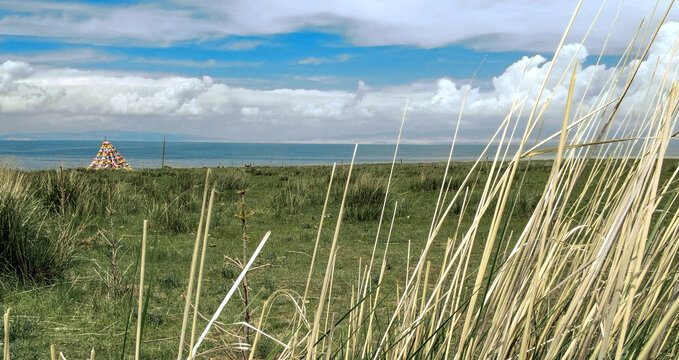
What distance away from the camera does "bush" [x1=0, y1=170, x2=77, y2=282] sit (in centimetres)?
489

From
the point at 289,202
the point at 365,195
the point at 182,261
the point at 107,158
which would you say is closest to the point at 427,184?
the point at 365,195

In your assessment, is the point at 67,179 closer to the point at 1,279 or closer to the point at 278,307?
the point at 1,279

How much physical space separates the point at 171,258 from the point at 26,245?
5.85ft

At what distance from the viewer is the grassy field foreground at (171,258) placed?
3.97m

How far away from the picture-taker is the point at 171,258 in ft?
21.4

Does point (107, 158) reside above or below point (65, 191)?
below

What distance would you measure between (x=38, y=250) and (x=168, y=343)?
201 centimetres

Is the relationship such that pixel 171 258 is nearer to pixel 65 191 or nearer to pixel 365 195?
pixel 65 191

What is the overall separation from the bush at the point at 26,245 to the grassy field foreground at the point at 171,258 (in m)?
0.07

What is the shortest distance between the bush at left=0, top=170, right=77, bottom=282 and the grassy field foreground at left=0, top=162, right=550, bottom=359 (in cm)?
7

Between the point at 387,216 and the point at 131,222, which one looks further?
the point at 387,216

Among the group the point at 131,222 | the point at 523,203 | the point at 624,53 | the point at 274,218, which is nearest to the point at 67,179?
the point at 131,222

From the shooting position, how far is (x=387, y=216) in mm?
9516

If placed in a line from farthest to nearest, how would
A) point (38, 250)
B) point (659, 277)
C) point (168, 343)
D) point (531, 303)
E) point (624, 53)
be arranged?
point (38, 250) → point (168, 343) → point (624, 53) → point (659, 277) → point (531, 303)
